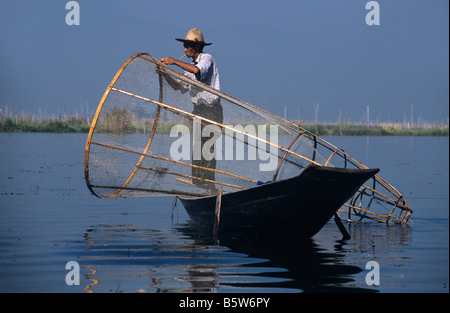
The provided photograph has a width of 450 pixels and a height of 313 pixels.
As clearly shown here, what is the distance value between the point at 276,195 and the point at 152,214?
4.22 m

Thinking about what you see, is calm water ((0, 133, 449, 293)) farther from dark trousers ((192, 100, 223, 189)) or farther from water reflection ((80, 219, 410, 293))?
dark trousers ((192, 100, 223, 189))

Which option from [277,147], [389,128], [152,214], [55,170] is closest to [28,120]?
[389,128]

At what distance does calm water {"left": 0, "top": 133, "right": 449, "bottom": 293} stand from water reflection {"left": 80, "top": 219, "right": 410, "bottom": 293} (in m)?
0.01

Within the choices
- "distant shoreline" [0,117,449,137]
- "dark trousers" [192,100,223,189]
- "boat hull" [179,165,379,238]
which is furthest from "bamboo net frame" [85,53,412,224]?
"distant shoreline" [0,117,449,137]

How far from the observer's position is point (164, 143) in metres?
8.97

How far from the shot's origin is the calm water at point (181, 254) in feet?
21.0

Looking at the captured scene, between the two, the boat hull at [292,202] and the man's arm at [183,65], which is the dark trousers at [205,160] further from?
the man's arm at [183,65]

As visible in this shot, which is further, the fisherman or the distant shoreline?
the distant shoreline

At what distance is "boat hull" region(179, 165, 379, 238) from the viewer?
296 inches

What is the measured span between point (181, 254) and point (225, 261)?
24.5 inches

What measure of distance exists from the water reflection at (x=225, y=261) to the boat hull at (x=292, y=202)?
22 cm

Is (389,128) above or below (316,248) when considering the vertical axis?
above

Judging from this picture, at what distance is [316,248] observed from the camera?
8.23 m
